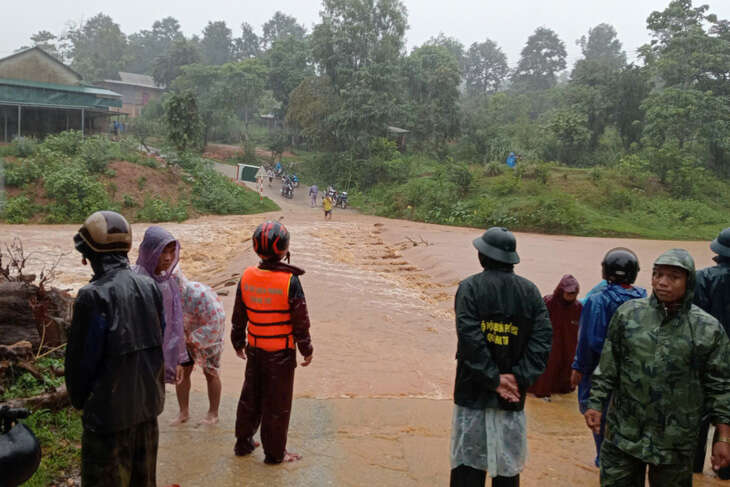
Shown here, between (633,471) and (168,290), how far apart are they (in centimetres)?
305

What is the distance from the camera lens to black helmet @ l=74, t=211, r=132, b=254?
281cm

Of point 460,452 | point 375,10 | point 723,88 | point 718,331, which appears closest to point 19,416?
point 460,452

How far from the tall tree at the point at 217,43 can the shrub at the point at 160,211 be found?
2083 inches

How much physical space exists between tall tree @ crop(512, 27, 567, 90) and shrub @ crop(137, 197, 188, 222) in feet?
157

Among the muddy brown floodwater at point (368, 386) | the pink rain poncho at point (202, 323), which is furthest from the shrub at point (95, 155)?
the pink rain poncho at point (202, 323)

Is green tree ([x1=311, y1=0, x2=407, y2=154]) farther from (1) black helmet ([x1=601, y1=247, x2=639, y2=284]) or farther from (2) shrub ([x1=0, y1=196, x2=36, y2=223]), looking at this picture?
(1) black helmet ([x1=601, y1=247, x2=639, y2=284])

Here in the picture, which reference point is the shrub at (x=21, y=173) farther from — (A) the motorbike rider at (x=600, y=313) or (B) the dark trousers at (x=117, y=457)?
(A) the motorbike rider at (x=600, y=313)

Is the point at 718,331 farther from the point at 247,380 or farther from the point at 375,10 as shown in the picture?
the point at 375,10

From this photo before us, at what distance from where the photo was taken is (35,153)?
24.7 metres

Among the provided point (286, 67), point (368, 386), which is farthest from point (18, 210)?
point (286, 67)

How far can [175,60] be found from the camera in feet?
178

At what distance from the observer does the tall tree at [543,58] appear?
63.8m

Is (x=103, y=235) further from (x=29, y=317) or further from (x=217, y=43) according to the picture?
(x=217, y=43)

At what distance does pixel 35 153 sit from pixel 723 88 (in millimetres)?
34041
